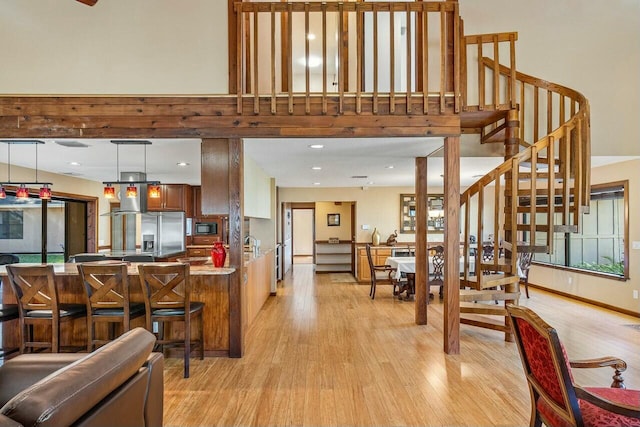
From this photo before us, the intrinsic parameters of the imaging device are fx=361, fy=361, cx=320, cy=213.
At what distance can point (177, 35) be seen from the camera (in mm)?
3561

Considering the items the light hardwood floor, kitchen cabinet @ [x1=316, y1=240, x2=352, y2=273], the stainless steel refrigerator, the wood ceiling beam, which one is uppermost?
the wood ceiling beam

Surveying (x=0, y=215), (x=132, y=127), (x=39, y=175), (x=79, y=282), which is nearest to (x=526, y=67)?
(x=132, y=127)

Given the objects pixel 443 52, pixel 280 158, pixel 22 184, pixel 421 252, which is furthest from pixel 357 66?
pixel 22 184

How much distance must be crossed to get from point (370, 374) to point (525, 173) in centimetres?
285

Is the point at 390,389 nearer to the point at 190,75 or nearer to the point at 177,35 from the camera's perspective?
the point at 190,75

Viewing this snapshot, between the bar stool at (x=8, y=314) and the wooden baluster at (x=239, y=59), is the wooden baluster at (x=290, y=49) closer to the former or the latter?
the wooden baluster at (x=239, y=59)

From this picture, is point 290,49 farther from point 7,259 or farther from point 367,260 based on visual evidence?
point 7,259

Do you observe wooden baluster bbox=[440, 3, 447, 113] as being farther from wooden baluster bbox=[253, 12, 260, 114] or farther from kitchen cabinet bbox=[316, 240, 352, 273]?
kitchen cabinet bbox=[316, 240, 352, 273]

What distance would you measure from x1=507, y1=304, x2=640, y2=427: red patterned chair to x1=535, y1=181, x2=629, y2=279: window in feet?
15.1

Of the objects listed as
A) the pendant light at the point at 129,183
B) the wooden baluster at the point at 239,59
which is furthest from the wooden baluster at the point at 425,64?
the pendant light at the point at 129,183

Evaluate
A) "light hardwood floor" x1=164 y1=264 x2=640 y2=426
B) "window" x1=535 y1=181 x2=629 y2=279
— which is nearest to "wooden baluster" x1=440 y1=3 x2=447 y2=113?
"light hardwood floor" x1=164 y1=264 x2=640 y2=426

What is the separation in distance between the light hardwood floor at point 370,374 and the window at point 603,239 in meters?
1.08

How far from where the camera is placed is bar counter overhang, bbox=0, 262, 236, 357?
3691 mm

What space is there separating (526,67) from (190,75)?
4.51 m
